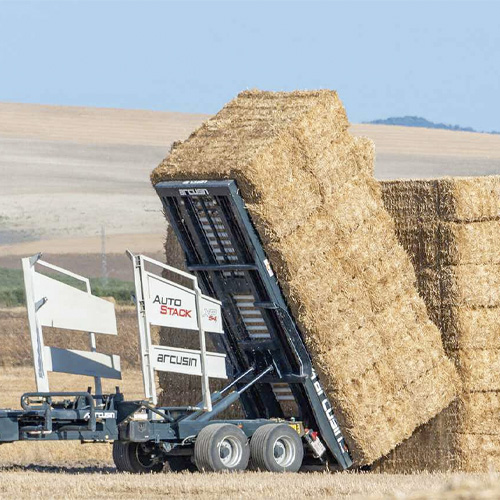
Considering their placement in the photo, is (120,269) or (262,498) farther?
(120,269)

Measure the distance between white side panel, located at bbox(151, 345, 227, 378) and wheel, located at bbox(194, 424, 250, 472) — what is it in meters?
0.63

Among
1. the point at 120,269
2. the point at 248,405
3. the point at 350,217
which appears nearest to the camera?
the point at 350,217

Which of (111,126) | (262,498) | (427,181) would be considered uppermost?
(111,126)

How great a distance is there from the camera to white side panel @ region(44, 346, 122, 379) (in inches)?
575

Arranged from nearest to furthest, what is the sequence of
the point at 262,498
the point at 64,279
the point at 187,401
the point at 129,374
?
the point at 262,498 → the point at 187,401 → the point at 129,374 → the point at 64,279

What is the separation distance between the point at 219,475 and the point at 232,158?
299cm

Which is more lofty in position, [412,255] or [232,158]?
[232,158]

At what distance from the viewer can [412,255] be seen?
51.2 feet

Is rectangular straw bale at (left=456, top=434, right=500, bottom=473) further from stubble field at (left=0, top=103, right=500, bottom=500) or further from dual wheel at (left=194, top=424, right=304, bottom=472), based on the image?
stubble field at (left=0, top=103, right=500, bottom=500)

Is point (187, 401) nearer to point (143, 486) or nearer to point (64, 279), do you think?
point (143, 486)

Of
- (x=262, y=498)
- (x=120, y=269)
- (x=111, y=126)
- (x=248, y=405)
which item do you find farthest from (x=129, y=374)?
(x=111, y=126)

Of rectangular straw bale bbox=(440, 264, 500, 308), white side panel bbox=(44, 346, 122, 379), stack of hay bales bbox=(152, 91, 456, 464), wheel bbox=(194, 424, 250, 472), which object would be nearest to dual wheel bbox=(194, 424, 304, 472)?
wheel bbox=(194, 424, 250, 472)

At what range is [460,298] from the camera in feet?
50.7

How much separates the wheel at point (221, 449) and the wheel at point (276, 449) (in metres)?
0.12
